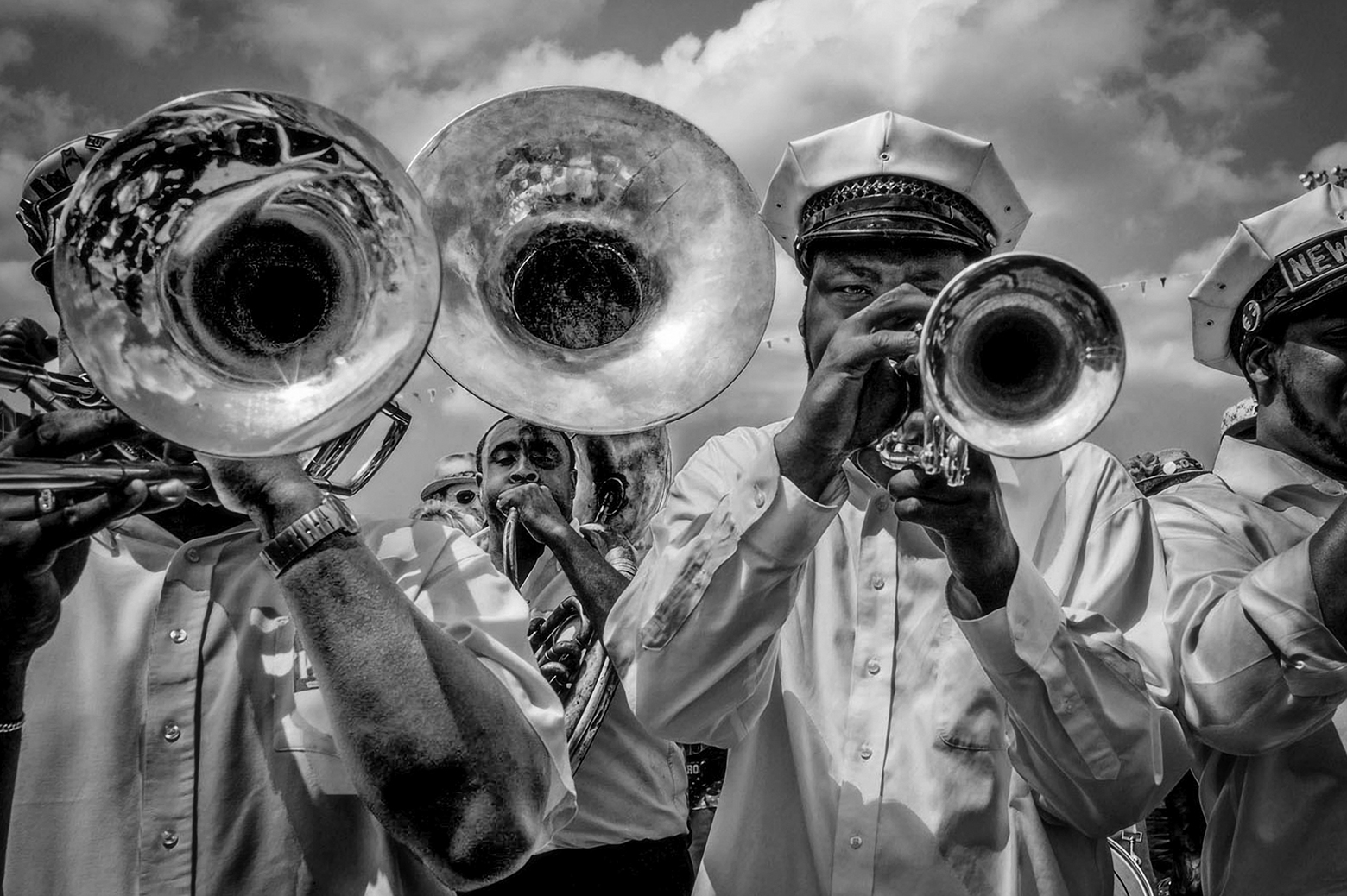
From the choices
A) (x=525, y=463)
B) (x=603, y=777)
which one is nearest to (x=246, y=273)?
(x=603, y=777)

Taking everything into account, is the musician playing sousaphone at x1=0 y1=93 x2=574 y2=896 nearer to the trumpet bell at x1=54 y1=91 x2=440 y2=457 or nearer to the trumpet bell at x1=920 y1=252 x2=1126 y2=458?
the trumpet bell at x1=54 y1=91 x2=440 y2=457

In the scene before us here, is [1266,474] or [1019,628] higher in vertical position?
[1266,474]

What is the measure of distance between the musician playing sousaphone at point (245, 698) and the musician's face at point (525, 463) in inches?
108

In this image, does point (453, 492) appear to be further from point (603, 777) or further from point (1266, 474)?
point (1266, 474)

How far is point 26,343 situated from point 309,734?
936mm

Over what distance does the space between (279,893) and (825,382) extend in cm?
130

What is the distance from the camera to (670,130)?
9.43 ft

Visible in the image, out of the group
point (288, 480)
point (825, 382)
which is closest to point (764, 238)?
point (825, 382)

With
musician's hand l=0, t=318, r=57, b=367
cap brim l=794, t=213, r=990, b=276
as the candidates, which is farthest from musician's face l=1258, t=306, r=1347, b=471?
musician's hand l=0, t=318, r=57, b=367

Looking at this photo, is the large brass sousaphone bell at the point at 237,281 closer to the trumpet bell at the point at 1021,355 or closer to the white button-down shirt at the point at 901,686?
the white button-down shirt at the point at 901,686

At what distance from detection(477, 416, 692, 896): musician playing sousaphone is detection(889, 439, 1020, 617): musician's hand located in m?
2.08

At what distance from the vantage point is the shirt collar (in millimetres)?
2846

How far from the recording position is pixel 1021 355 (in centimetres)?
211

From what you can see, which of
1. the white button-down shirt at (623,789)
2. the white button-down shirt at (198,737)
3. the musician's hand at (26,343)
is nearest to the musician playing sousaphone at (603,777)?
the white button-down shirt at (623,789)
